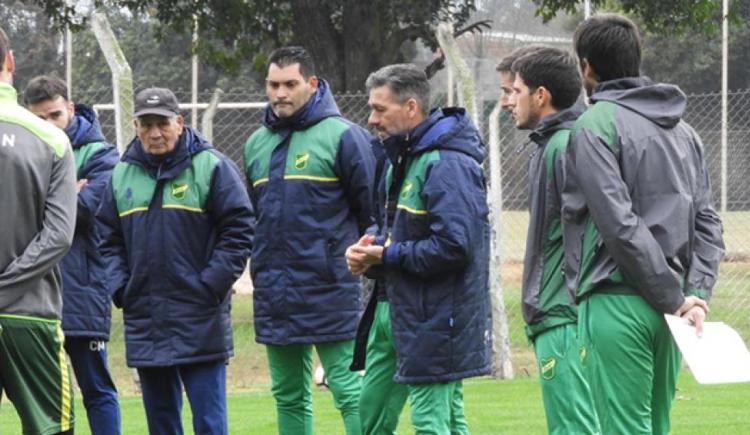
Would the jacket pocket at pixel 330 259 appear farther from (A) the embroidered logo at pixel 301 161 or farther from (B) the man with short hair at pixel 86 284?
(B) the man with short hair at pixel 86 284

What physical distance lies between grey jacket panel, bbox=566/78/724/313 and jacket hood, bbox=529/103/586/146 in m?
0.49

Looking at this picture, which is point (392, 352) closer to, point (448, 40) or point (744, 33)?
point (448, 40)

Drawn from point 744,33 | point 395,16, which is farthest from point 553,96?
point 744,33

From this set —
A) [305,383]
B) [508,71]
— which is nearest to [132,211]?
[305,383]

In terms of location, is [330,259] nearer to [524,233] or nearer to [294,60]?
[294,60]

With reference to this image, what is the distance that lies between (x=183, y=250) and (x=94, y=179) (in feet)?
3.36

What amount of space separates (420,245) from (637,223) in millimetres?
1453

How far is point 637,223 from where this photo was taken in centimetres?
515

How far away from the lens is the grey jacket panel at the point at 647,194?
5.14 m

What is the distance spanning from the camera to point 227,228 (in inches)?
288

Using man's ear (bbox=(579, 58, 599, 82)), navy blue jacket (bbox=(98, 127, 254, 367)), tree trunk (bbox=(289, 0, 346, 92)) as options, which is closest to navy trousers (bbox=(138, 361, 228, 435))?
navy blue jacket (bbox=(98, 127, 254, 367))

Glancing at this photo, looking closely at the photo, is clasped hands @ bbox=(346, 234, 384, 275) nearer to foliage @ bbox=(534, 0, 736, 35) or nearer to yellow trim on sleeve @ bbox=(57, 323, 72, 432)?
yellow trim on sleeve @ bbox=(57, 323, 72, 432)

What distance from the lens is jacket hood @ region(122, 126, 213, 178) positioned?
727 centimetres

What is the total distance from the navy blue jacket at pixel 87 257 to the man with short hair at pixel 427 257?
1781 millimetres
